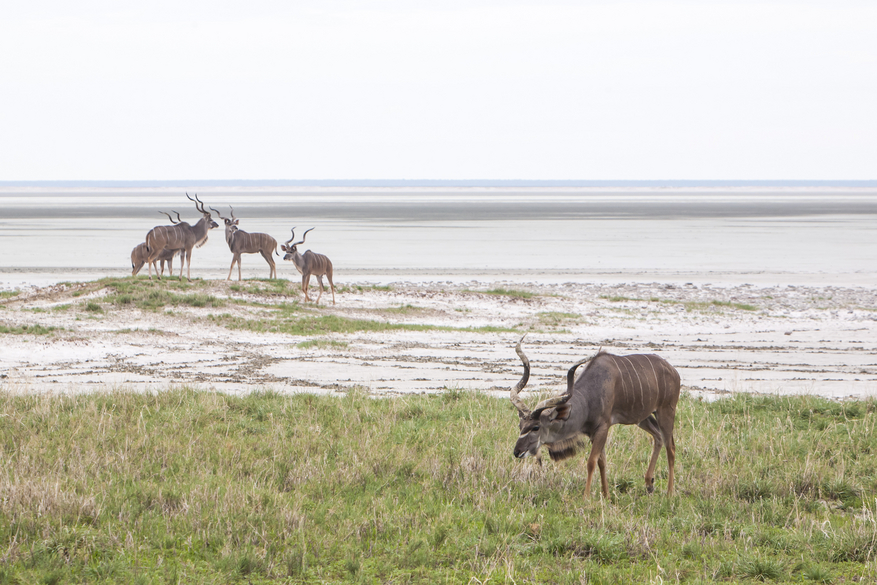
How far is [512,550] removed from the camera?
6.39 metres

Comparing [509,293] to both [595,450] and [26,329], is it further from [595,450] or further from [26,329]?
[595,450]

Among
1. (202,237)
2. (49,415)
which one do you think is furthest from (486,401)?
(202,237)

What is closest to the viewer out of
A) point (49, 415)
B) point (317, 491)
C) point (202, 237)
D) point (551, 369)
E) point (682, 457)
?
point (317, 491)

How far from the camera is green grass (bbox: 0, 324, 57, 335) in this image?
56.8 ft

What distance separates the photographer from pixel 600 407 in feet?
24.5

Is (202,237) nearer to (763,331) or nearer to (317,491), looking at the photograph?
(763,331)

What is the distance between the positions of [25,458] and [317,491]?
2660 mm

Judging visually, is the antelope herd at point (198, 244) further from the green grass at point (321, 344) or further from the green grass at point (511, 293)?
the green grass at point (321, 344)

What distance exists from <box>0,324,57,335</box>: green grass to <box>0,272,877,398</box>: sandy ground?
18 centimetres

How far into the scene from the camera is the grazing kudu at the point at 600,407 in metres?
7.27

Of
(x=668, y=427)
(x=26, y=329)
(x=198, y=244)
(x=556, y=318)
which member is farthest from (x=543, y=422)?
(x=198, y=244)

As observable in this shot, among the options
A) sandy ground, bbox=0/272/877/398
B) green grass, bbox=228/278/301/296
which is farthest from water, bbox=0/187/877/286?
sandy ground, bbox=0/272/877/398

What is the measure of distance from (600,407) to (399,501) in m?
1.92

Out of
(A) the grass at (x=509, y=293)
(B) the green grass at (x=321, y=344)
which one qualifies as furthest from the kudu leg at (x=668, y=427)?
(A) the grass at (x=509, y=293)
